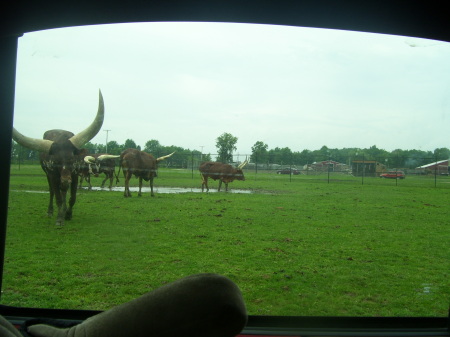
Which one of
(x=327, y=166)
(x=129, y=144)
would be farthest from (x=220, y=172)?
(x=129, y=144)

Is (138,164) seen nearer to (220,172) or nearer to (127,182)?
(127,182)

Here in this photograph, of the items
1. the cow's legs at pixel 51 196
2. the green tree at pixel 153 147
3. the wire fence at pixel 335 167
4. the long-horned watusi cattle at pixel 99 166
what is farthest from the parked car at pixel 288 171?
the cow's legs at pixel 51 196

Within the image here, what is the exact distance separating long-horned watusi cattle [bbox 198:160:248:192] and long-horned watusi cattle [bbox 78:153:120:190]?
33.3 inches

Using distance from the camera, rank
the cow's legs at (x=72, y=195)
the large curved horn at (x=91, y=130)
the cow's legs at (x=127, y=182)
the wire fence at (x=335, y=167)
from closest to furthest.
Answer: the large curved horn at (x=91, y=130)
the cow's legs at (x=72, y=195)
the wire fence at (x=335, y=167)
the cow's legs at (x=127, y=182)

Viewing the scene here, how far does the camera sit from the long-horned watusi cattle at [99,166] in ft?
9.62

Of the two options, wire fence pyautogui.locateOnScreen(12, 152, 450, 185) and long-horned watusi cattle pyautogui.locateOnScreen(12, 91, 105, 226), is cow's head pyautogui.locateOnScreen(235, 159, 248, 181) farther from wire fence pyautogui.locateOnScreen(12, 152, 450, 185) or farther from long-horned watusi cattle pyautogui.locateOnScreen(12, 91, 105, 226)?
long-horned watusi cattle pyautogui.locateOnScreen(12, 91, 105, 226)

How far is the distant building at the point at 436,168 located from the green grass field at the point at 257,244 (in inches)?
7.2

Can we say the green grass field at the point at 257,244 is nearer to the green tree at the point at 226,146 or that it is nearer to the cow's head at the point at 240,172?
the cow's head at the point at 240,172

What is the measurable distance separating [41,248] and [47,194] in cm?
49

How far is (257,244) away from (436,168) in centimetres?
162

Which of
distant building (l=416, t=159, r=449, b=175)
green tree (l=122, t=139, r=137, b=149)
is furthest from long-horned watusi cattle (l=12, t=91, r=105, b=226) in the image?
distant building (l=416, t=159, r=449, b=175)

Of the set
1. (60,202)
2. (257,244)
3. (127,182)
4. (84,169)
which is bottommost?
(257,244)

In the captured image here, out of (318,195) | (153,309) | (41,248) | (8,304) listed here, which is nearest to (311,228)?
(318,195)

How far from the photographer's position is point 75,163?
9.39ft
